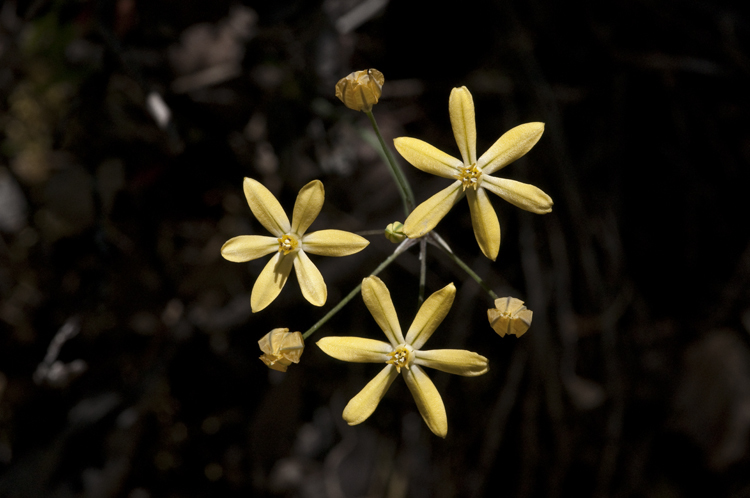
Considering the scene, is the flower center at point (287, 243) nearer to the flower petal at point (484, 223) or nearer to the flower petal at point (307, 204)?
the flower petal at point (307, 204)

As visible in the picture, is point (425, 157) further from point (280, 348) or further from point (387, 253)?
point (387, 253)

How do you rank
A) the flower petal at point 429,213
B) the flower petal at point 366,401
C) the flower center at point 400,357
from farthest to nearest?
the flower center at point 400,357, the flower petal at point 366,401, the flower petal at point 429,213

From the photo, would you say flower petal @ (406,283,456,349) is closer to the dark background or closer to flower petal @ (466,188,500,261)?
flower petal @ (466,188,500,261)

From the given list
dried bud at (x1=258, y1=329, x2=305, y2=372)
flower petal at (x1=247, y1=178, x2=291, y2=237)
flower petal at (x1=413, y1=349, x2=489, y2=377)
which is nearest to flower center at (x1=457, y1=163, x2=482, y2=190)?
flower petal at (x1=413, y1=349, x2=489, y2=377)

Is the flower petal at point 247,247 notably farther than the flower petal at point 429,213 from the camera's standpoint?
Yes

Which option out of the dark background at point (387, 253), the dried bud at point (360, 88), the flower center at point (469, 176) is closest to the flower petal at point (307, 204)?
the dried bud at point (360, 88)

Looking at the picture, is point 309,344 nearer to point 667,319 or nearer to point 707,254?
point 667,319

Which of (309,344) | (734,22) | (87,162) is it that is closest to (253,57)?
(87,162)
